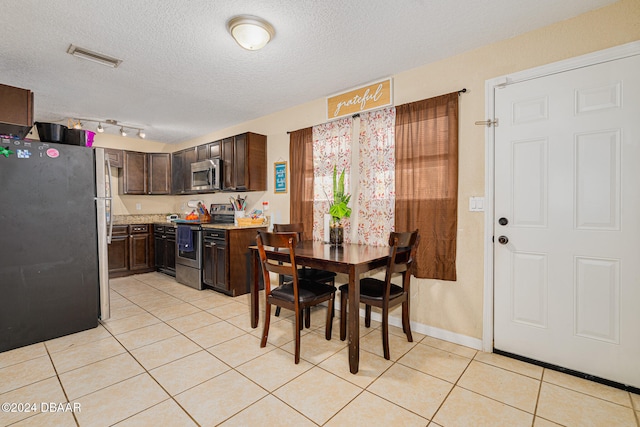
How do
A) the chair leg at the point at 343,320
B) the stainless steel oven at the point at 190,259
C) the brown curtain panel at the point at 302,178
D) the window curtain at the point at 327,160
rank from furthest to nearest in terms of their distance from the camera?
the stainless steel oven at the point at 190,259 → the brown curtain panel at the point at 302,178 → the window curtain at the point at 327,160 → the chair leg at the point at 343,320

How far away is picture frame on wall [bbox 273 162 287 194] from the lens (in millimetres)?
4086

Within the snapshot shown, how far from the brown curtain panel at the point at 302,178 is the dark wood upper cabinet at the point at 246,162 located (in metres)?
0.61

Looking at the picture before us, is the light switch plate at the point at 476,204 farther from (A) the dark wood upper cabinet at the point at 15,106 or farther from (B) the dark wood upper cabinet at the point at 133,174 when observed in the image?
(B) the dark wood upper cabinet at the point at 133,174

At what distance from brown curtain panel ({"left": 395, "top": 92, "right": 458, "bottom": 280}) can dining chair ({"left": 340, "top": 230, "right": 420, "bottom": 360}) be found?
0.95 ft

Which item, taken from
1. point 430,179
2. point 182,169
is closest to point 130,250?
point 182,169

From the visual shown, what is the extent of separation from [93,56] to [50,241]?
67.4 inches

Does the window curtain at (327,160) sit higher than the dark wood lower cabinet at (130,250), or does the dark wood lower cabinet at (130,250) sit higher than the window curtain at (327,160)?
the window curtain at (327,160)

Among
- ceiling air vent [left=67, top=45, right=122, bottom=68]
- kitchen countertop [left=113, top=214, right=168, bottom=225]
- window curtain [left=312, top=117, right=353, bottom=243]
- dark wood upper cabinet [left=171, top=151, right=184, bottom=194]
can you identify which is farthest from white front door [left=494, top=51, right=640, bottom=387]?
kitchen countertop [left=113, top=214, right=168, bottom=225]

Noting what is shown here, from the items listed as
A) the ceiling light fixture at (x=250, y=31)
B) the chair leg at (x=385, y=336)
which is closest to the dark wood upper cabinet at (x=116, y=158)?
the ceiling light fixture at (x=250, y=31)

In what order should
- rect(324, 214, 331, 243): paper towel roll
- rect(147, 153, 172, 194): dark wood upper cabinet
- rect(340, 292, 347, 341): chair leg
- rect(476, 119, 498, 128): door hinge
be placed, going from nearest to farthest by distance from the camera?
1. rect(476, 119, 498, 128): door hinge
2. rect(340, 292, 347, 341): chair leg
3. rect(324, 214, 331, 243): paper towel roll
4. rect(147, 153, 172, 194): dark wood upper cabinet

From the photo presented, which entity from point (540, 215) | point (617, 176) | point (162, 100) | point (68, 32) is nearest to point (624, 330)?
point (540, 215)

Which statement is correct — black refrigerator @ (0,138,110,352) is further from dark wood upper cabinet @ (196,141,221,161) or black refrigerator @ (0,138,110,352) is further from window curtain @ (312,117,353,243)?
window curtain @ (312,117,353,243)

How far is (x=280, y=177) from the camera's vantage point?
4145 millimetres

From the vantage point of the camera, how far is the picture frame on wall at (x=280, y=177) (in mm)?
4086
